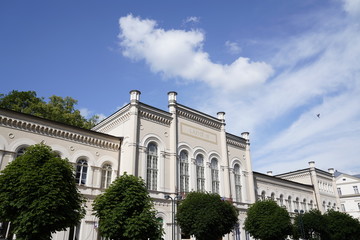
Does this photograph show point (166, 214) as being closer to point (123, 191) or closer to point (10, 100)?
point (123, 191)

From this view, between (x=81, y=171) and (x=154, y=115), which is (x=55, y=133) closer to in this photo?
(x=81, y=171)

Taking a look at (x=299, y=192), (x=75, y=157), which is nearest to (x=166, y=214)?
(x=75, y=157)

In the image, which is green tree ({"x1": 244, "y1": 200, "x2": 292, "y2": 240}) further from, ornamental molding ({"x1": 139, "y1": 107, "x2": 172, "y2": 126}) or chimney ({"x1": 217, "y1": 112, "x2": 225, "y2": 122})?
ornamental molding ({"x1": 139, "y1": 107, "x2": 172, "y2": 126})

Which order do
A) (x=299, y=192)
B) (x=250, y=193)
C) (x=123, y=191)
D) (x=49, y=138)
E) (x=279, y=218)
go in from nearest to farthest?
(x=123, y=191), (x=49, y=138), (x=279, y=218), (x=250, y=193), (x=299, y=192)

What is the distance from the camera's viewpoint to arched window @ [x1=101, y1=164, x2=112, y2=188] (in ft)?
85.6

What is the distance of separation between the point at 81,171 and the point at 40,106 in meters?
16.9

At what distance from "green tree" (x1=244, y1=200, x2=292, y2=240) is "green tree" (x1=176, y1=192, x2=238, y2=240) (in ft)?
15.5

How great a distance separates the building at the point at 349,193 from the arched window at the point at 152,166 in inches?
1926

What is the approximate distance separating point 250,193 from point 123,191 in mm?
20458

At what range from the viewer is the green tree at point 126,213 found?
19.0m

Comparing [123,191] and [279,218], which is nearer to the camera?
[123,191]

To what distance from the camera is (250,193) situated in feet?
120

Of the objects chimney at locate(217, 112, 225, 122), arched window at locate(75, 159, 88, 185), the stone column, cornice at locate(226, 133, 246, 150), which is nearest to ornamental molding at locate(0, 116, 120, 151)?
arched window at locate(75, 159, 88, 185)

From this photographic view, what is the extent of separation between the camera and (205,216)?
24047 mm
